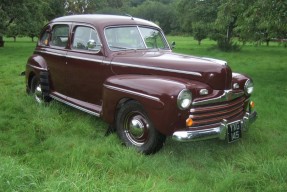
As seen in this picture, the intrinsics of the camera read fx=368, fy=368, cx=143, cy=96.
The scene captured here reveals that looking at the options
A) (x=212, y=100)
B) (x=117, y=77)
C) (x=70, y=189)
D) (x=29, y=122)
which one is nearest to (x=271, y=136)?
(x=212, y=100)

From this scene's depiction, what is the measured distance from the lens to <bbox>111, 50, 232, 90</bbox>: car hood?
4.85m

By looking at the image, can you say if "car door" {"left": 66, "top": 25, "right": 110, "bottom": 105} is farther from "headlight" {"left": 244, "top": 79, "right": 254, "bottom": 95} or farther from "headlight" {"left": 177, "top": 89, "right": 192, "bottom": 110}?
"headlight" {"left": 244, "top": 79, "right": 254, "bottom": 95}

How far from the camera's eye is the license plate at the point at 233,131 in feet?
15.4

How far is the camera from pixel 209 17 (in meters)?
27.7

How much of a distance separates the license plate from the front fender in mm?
724

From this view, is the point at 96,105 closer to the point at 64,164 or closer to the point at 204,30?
the point at 64,164

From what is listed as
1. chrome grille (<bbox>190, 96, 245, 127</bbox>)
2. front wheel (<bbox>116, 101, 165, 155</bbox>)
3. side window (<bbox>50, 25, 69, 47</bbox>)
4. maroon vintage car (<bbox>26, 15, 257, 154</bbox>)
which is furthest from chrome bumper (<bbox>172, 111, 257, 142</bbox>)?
side window (<bbox>50, 25, 69, 47</bbox>)

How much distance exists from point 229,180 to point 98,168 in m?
1.48

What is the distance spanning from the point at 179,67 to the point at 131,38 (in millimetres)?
1351

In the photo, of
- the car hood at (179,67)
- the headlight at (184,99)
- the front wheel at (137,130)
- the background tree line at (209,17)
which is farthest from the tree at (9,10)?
the headlight at (184,99)

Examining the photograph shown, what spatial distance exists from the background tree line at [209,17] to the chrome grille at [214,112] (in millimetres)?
5186

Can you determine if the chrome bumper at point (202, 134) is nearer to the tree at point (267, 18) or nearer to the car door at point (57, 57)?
the car door at point (57, 57)

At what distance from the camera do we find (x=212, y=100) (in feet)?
15.4

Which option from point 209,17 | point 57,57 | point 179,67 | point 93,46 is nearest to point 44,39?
point 57,57
